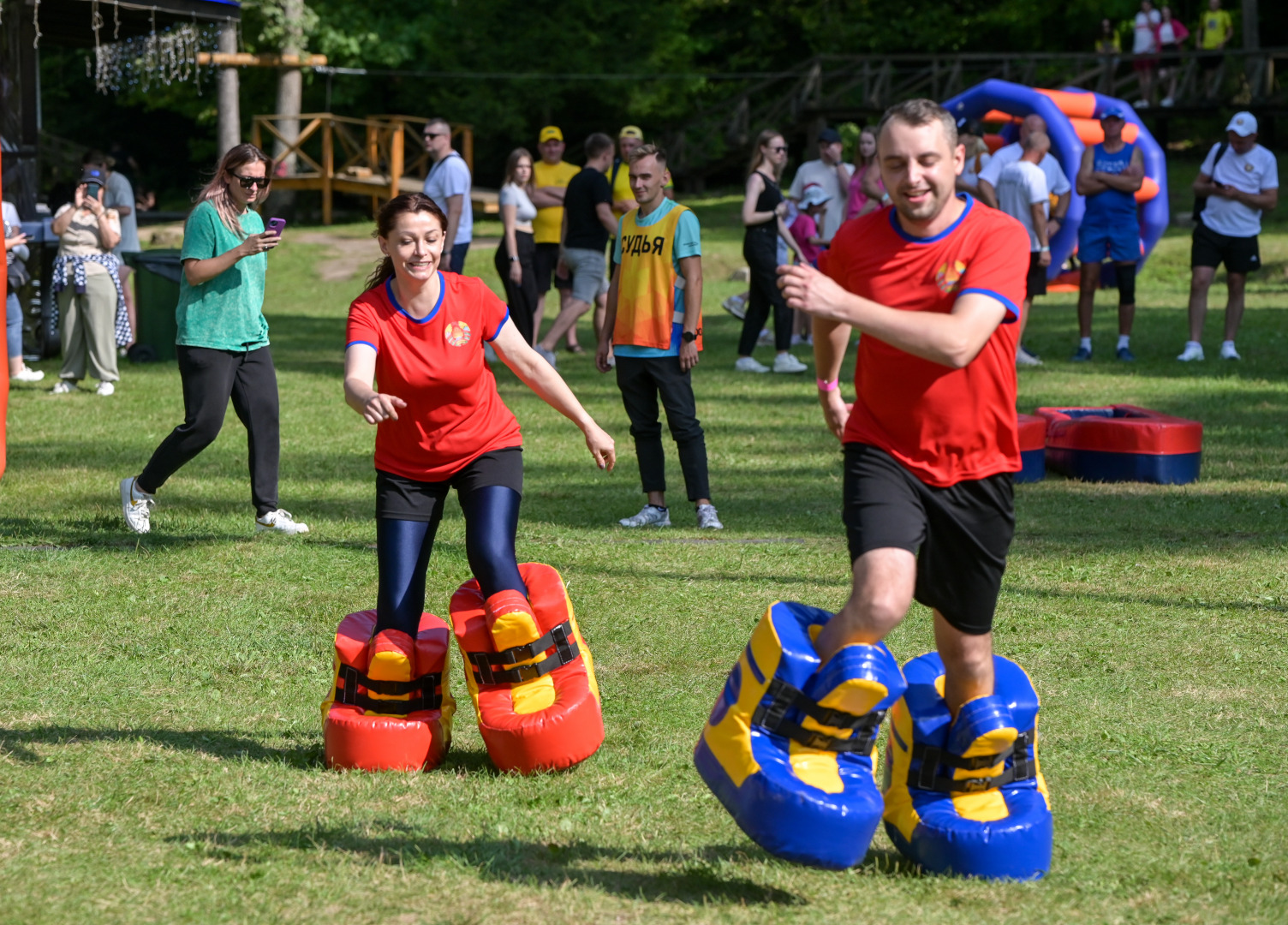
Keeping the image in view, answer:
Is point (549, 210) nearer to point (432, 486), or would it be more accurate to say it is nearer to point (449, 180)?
point (449, 180)

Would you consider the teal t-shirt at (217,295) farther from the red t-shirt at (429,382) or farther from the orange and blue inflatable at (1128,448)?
the orange and blue inflatable at (1128,448)

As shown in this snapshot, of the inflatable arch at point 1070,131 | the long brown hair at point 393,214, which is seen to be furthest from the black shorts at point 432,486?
the inflatable arch at point 1070,131

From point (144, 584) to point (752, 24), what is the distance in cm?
3638

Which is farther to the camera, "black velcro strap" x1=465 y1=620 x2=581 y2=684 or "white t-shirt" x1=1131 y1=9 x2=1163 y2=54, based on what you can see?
"white t-shirt" x1=1131 y1=9 x2=1163 y2=54

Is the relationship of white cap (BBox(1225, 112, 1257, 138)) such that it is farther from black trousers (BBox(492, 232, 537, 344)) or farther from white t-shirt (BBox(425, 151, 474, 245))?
white t-shirt (BBox(425, 151, 474, 245))

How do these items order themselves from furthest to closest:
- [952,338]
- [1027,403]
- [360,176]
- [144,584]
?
[360,176], [1027,403], [144,584], [952,338]

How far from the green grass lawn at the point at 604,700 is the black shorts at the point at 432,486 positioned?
0.80 metres

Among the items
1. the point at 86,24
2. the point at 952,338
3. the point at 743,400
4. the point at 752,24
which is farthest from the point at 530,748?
the point at 752,24

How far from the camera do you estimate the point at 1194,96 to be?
29766mm

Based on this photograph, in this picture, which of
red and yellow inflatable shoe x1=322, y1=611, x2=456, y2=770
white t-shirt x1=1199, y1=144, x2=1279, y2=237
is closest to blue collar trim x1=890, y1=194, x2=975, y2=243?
red and yellow inflatable shoe x1=322, y1=611, x2=456, y2=770

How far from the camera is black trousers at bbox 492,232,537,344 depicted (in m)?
13.9

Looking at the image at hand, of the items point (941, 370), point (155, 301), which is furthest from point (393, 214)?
point (155, 301)

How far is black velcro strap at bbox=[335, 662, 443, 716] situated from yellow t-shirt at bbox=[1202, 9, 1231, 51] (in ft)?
97.8

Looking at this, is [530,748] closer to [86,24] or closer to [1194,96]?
[86,24]
